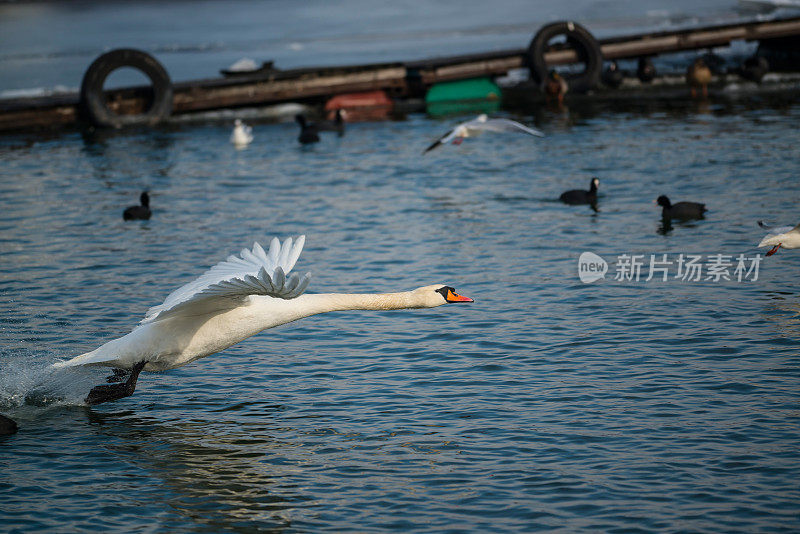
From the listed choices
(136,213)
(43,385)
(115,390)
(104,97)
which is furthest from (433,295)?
(104,97)

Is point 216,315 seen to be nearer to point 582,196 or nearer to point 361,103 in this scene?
point 582,196

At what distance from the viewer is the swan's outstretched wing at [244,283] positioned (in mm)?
8617

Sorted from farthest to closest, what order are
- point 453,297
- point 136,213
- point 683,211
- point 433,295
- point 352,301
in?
point 136,213, point 683,211, point 433,295, point 453,297, point 352,301

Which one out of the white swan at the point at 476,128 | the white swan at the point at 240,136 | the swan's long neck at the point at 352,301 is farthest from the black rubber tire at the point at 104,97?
the swan's long neck at the point at 352,301

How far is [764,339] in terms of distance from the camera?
11695mm

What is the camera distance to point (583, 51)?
3503 centimetres

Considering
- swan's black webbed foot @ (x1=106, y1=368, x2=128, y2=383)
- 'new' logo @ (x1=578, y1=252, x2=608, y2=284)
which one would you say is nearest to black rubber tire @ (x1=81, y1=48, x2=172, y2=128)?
'new' logo @ (x1=578, y1=252, x2=608, y2=284)

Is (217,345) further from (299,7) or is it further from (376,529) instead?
(299,7)

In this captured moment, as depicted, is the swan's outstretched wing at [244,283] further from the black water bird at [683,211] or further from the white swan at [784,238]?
the black water bird at [683,211]

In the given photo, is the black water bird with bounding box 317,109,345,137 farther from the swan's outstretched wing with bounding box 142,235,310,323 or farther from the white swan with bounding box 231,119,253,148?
the swan's outstretched wing with bounding box 142,235,310,323

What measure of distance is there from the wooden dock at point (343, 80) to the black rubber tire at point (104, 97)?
60 cm

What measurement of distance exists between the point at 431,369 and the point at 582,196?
26.3ft

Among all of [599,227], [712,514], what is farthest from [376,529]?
[599,227]

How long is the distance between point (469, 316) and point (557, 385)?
2.72m
